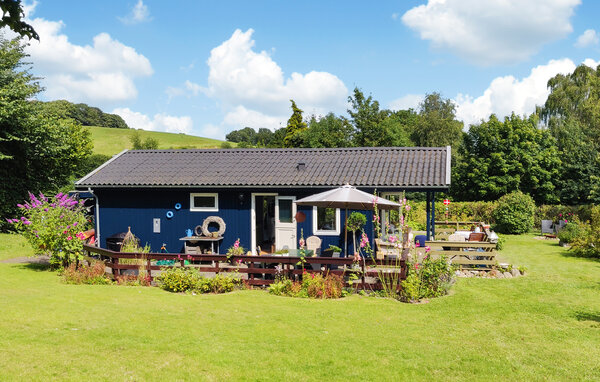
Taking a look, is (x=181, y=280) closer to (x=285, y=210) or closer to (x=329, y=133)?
(x=285, y=210)

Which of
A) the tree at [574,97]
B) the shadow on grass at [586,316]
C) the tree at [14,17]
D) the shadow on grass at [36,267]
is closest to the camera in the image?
the tree at [14,17]

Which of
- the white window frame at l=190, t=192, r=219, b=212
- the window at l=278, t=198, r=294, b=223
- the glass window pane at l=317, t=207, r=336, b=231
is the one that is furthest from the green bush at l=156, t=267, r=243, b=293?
the white window frame at l=190, t=192, r=219, b=212

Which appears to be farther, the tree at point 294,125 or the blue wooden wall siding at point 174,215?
the tree at point 294,125

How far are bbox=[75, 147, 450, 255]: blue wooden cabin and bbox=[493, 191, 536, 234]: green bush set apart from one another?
9268mm

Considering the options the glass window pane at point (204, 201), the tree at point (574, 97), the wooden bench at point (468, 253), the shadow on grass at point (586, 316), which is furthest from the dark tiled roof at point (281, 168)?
the tree at point (574, 97)

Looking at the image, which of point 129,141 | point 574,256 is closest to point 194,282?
point 574,256

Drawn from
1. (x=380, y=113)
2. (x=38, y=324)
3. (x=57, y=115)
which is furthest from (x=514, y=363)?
(x=380, y=113)

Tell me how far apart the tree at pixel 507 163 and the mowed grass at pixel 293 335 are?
2204 centimetres

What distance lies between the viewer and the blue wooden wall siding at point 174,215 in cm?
1664

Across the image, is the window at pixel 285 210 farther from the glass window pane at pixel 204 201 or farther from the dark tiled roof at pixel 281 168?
the glass window pane at pixel 204 201

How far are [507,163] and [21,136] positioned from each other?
97.9 ft

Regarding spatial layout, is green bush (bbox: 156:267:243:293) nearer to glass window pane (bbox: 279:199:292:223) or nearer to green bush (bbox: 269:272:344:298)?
green bush (bbox: 269:272:344:298)

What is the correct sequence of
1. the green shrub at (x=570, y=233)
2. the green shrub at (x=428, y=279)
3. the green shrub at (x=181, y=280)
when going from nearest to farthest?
the green shrub at (x=428, y=279) → the green shrub at (x=181, y=280) → the green shrub at (x=570, y=233)

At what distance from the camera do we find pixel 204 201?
17.3 m
